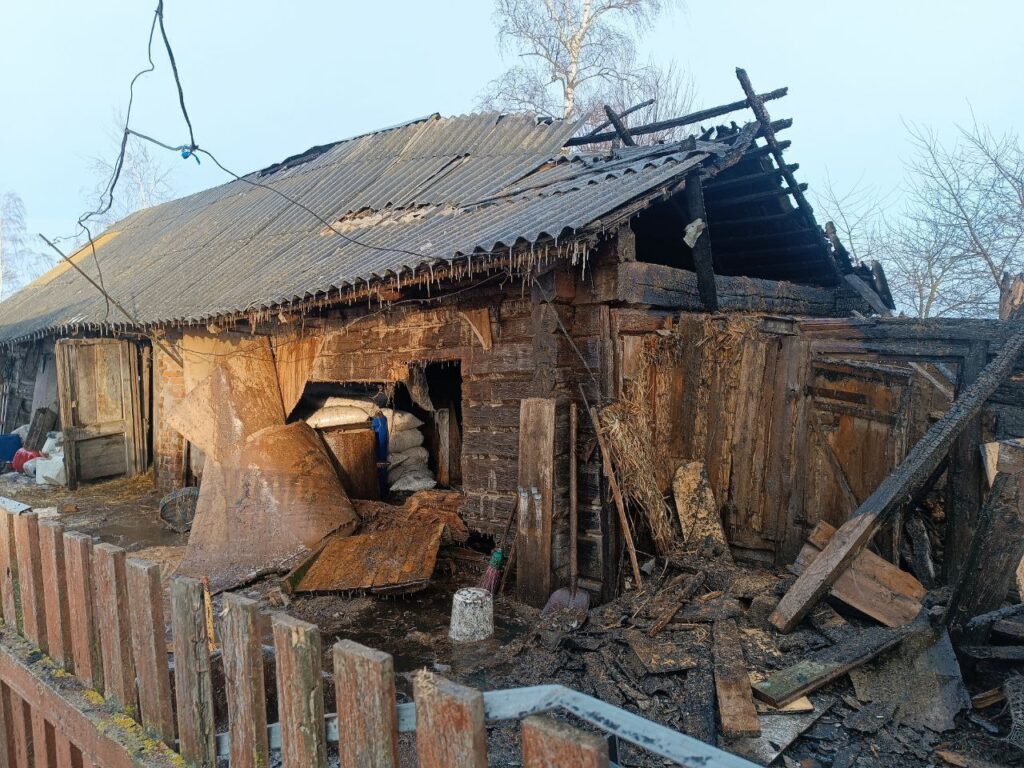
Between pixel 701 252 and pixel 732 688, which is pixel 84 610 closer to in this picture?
pixel 732 688

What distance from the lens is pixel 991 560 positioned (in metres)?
3.76

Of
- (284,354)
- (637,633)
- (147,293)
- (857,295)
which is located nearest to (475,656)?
(637,633)

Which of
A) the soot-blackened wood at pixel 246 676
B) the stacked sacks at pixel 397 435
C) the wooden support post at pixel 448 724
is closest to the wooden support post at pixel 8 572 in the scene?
the soot-blackened wood at pixel 246 676

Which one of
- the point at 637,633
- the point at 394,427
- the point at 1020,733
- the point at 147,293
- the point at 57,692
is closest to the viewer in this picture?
the point at 57,692

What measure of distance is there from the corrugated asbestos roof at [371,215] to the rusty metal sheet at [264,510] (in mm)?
1621

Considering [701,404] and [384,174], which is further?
[384,174]

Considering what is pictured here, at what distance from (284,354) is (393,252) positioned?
2.19 meters

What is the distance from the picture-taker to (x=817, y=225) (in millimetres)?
7645

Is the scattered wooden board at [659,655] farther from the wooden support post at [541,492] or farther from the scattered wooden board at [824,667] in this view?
the wooden support post at [541,492]

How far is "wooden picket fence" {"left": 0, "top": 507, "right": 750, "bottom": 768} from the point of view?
1294mm

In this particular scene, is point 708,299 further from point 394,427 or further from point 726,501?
point 394,427

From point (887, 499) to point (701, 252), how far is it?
270cm

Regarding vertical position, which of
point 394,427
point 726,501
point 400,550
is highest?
point 394,427

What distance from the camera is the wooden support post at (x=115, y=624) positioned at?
209 centimetres
